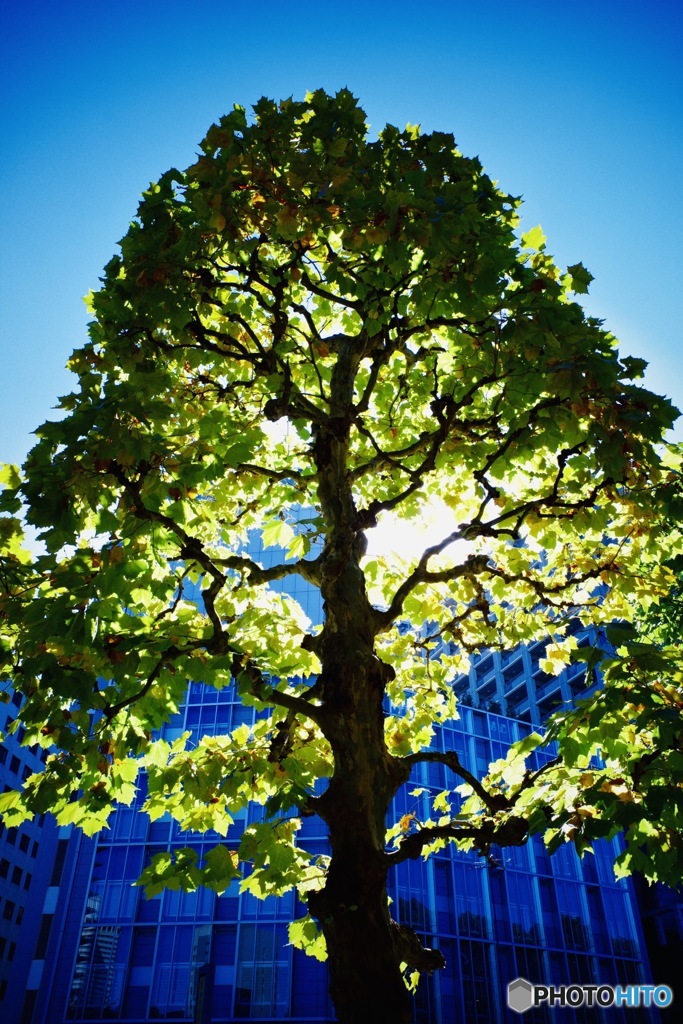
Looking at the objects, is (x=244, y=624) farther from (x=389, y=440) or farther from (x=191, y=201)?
(x=191, y=201)

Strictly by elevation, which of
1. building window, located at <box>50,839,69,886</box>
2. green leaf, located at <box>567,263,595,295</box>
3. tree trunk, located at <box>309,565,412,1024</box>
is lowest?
tree trunk, located at <box>309,565,412,1024</box>

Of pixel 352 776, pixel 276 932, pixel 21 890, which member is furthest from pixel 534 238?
pixel 21 890

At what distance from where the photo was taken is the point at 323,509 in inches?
266

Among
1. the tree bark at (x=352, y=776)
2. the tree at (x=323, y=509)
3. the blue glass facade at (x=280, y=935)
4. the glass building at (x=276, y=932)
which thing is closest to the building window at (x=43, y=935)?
the glass building at (x=276, y=932)

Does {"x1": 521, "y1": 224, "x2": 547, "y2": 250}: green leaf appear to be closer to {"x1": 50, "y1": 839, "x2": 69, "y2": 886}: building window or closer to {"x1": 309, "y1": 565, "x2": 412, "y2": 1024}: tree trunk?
{"x1": 309, "y1": 565, "x2": 412, "y2": 1024}: tree trunk

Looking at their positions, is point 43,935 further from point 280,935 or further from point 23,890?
point 280,935

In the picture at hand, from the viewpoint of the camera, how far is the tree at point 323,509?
15.9 ft

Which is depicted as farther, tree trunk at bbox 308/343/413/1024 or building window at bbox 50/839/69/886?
building window at bbox 50/839/69/886

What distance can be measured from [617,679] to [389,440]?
5.05 metres

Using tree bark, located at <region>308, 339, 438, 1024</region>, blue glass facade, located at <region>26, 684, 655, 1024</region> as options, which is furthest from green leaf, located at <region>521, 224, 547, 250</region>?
blue glass facade, located at <region>26, 684, 655, 1024</region>

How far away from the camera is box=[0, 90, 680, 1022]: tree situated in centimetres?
484

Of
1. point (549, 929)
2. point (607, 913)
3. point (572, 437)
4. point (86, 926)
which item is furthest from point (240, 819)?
point (572, 437)

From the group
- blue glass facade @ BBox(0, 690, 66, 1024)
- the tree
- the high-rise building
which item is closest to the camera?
the tree

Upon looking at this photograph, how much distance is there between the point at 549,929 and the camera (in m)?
43.4
